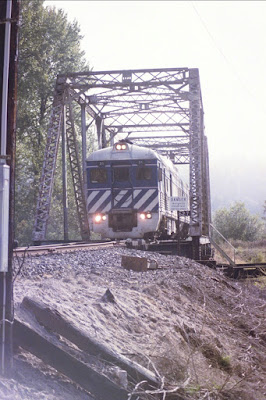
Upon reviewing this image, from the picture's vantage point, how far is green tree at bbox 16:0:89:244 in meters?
30.4

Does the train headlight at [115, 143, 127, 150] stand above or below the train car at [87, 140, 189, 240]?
above

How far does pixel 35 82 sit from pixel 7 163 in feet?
90.1

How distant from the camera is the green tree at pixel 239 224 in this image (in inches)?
1943

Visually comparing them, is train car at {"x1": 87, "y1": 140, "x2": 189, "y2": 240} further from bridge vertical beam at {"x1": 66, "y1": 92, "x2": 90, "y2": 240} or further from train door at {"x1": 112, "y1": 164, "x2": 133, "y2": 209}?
bridge vertical beam at {"x1": 66, "y1": 92, "x2": 90, "y2": 240}

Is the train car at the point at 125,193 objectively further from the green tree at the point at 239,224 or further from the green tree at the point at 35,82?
the green tree at the point at 239,224

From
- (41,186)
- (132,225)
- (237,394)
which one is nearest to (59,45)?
(41,186)

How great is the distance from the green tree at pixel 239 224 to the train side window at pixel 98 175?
105 ft

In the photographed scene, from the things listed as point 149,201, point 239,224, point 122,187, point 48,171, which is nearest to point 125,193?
point 122,187

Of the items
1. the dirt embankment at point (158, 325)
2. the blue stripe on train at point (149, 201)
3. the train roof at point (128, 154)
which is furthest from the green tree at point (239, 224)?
the dirt embankment at point (158, 325)

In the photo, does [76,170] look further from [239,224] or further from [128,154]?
[239,224]

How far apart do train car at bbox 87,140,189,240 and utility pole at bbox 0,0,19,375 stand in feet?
45.4

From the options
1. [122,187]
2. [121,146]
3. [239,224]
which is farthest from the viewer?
[239,224]

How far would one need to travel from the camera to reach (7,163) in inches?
174

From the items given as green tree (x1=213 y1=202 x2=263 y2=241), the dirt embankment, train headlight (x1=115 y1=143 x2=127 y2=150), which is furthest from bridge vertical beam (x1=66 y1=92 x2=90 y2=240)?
green tree (x1=213 y1=202 x2=263 y2=241)
